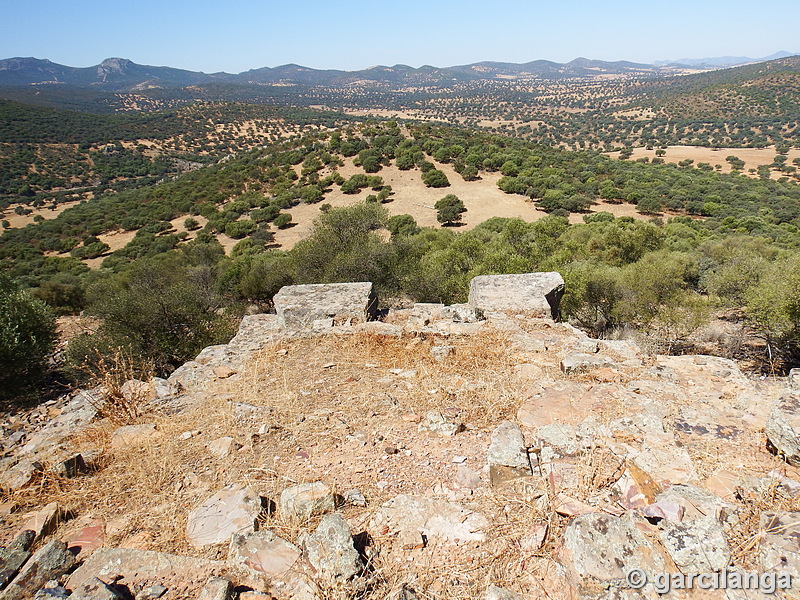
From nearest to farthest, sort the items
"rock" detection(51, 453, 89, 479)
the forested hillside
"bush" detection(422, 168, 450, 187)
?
1. "rock" detection(51, 453, 89, 479)
2. the forested hillside
3. "bush" detection(422, 168, 450, 187)

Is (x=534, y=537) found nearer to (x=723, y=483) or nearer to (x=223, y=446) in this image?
(x=723, y=483)

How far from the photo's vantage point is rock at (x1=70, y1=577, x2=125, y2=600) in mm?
2840

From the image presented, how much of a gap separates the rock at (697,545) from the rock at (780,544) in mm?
216

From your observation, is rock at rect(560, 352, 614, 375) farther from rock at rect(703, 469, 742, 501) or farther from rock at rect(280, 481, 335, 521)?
rock at rect(280, 481, 335, 521)

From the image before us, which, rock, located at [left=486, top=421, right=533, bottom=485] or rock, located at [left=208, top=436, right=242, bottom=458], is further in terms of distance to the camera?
rock, located at [left=208, top=436, right=242, bottom=458]

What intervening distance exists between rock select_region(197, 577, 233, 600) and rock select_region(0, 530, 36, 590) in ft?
5.13

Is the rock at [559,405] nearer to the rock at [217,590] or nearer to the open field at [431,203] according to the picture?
the rock at [217,590]

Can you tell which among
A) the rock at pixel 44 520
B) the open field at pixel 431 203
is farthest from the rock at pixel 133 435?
the open field at pixel 431 203

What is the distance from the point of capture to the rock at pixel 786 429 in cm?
399

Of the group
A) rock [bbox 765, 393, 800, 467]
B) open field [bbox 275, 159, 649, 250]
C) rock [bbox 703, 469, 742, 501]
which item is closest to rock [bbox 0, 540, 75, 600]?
rock [bbox 703, 469, 742, 501]

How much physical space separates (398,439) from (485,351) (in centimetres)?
281

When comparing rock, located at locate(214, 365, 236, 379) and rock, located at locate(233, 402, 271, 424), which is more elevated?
rock, located at locate(233, 402, 271, 424)

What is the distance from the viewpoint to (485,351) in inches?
279

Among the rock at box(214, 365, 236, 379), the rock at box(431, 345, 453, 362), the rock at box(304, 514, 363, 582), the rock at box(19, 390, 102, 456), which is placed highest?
the rock at box(304, 514, 363, 582)
